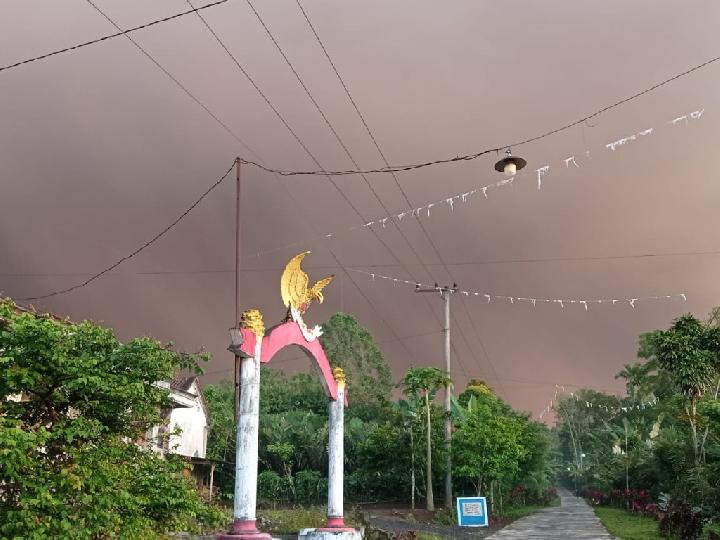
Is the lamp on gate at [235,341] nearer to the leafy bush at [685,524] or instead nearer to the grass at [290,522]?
the grass at [290,522]

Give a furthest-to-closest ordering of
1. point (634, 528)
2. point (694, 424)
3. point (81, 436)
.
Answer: point (634, 528) < point (694, 424) < point (81, 436)

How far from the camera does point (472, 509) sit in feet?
65.4

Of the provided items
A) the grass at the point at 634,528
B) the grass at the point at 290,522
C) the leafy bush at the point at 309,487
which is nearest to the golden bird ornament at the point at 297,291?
the grass at the point at 290,522

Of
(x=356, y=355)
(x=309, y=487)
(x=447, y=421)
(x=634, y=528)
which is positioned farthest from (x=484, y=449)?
(x=356, y=355)

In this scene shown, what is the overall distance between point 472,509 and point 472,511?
2.2 inches

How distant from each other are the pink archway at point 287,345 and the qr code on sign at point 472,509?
498cm

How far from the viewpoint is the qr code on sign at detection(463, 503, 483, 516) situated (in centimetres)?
1983

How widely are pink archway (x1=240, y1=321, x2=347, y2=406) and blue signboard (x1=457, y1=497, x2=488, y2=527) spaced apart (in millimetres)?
4886

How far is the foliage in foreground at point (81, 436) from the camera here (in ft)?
27.8

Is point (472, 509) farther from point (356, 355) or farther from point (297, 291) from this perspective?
point (356, 355)

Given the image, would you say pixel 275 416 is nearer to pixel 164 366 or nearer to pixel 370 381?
pixel 370 381

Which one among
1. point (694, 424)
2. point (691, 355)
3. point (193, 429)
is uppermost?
point (691, 355)

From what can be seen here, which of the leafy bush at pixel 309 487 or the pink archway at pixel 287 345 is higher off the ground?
the pink archway at pixel 287 345

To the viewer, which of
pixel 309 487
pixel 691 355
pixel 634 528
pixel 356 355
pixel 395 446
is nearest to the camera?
pixel 634 528
